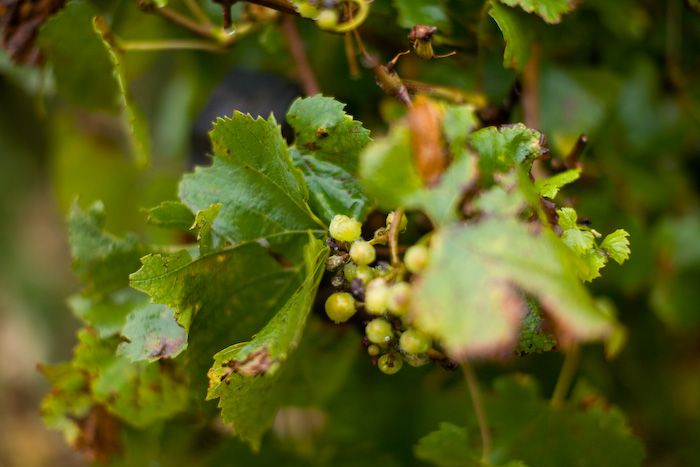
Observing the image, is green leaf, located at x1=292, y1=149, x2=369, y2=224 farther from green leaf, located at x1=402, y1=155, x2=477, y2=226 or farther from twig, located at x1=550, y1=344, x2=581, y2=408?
twig, located at x1=550, y1=344, x2=581, y2=408

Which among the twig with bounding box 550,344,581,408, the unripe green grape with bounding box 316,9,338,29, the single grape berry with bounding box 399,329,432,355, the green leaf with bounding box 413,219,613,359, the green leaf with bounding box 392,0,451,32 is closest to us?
the green leaf with bounding box 413,219,613,359

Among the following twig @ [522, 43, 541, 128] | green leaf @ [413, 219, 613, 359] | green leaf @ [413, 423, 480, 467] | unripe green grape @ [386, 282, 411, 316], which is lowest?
green leaf @ [413, 423, 480, 467]

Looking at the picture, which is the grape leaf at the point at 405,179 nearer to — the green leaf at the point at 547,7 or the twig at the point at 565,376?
the green leaf at the point at 547,7

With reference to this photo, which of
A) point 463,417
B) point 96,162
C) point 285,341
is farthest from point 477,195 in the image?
point 96,162

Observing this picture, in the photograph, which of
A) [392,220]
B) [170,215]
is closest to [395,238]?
[392,220]

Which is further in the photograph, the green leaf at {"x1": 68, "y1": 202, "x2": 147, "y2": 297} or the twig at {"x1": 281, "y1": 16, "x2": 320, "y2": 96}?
the twig at {"x1": 281, "y1": 16, "x2": 320, "y2": 96}

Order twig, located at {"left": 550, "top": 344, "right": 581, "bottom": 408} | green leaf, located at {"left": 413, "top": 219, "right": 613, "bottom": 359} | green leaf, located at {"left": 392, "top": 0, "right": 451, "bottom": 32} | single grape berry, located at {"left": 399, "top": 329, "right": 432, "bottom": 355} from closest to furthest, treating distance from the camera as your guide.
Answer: green leaf, located at {"left": 413, "top": 219, "right": 613, "bottom": 359}, single grape berry, located at {"left": 399, "top": 329, "right": 432, "bottom": 355}, green leaf, located at {"left": 392, "top": 0, "right": 451, "bottom": 32}, twig, located at {"left": 550, "top": 344, "right": 581, "bottom": 408}

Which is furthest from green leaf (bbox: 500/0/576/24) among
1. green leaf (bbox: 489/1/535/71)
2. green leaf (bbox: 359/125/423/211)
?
green leaf (bbox: 359/125/423/211)
